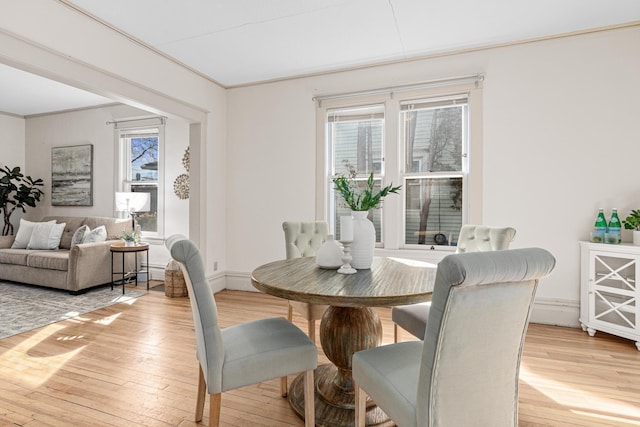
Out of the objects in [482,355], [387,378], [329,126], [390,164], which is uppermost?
[329,126]

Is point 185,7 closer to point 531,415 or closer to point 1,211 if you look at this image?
point 531,415

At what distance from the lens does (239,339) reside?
5.25 ft

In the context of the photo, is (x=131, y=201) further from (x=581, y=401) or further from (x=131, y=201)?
(x=581, y=401)

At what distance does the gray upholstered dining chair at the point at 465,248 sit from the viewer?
1939 mm

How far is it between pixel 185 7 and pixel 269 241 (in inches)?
100

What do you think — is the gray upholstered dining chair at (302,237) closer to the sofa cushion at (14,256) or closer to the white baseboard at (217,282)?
the white baseboard at (217,282)

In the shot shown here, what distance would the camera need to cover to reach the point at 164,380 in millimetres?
2180

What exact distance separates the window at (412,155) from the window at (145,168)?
261 cm

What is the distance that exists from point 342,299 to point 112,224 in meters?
4.65

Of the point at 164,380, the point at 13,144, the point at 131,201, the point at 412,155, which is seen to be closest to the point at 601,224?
the point at 412,155

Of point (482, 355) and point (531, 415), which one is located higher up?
point (482, 355)

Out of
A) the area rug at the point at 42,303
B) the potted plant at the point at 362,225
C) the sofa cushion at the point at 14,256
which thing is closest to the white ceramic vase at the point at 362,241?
the potted plant at the point at 362,225

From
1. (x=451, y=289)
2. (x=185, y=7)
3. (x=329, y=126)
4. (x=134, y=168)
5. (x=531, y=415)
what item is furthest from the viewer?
(x=134, y=168)

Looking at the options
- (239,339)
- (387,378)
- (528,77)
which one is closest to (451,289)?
(387,378)
